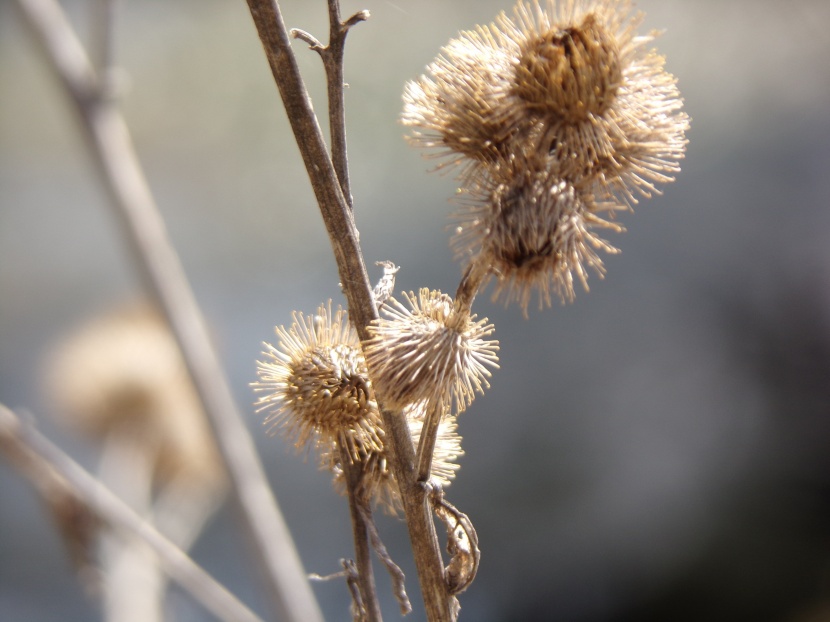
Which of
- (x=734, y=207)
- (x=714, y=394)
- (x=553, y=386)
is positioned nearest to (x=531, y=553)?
(x=553, y=386)

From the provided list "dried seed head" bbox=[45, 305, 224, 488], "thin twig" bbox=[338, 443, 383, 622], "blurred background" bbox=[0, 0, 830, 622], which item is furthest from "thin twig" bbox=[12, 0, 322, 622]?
"blurred background" bbox=[0, 0, 830, 622]

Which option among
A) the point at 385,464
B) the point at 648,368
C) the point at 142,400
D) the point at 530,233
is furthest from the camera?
the point at 648,368

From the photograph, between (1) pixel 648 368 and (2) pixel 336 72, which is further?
(1) pixel 648 368

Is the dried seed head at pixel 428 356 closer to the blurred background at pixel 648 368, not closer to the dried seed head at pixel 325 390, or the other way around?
the dried seed head at pixel 325 390

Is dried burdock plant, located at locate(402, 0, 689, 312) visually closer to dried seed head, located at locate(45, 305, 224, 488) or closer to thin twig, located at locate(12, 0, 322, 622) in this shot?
thin twig, located at locate(12, 0, 322, 622)

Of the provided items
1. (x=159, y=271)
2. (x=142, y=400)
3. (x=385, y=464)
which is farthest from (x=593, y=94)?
(x=142, y=400)

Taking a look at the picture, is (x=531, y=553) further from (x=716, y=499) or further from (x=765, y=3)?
(x=765, y=3)

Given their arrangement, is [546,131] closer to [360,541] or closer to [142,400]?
[360,541]

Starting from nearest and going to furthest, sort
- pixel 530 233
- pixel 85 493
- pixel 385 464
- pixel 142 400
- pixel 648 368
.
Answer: pixel 530 233 → pixel 385 464 → pixel 85 493 → pixel 142 400 → pixel 648 368

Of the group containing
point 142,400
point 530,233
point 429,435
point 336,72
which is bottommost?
point 142,400
